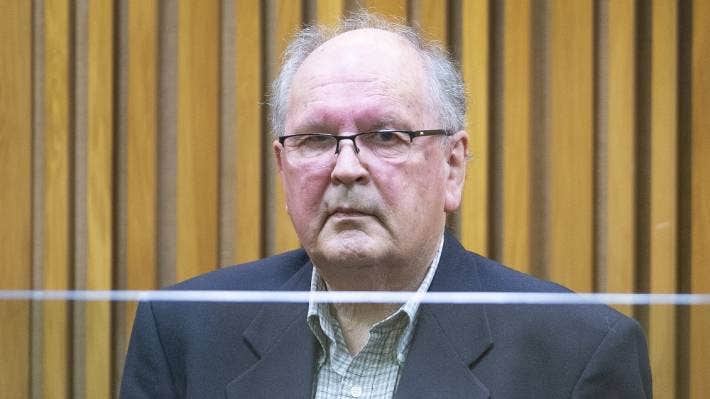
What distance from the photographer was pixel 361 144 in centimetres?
89

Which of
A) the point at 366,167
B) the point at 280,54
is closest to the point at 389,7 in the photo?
the point at 280,54

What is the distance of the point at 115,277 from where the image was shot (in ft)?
3.61

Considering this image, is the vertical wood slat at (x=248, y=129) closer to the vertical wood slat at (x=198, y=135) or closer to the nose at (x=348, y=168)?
the vertical wood slat at (x=198, y=135)

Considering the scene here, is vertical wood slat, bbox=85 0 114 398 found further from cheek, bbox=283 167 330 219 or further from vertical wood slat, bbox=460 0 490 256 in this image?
vertical wood slat, bbox=460 0 490 256

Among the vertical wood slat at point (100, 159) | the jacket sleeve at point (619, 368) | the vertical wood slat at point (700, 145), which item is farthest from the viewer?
the vertical wood slat at point (100, 159)

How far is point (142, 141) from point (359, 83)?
0.38 metres

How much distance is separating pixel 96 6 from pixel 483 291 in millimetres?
678

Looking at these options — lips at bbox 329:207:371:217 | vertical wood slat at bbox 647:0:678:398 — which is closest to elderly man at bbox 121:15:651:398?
lips at bbox 329:207:371:217

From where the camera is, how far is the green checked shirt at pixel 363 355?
881mm

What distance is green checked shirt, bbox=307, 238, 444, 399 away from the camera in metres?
0.88

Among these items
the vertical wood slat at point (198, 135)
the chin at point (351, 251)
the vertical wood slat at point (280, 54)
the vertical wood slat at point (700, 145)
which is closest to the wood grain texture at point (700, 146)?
the vertical wood slat at point (700, 145)

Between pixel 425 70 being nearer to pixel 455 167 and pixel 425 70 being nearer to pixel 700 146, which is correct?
pixel 455 167

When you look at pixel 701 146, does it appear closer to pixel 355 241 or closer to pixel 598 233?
pixel 598 233

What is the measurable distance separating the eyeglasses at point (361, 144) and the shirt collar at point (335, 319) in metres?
0.13
